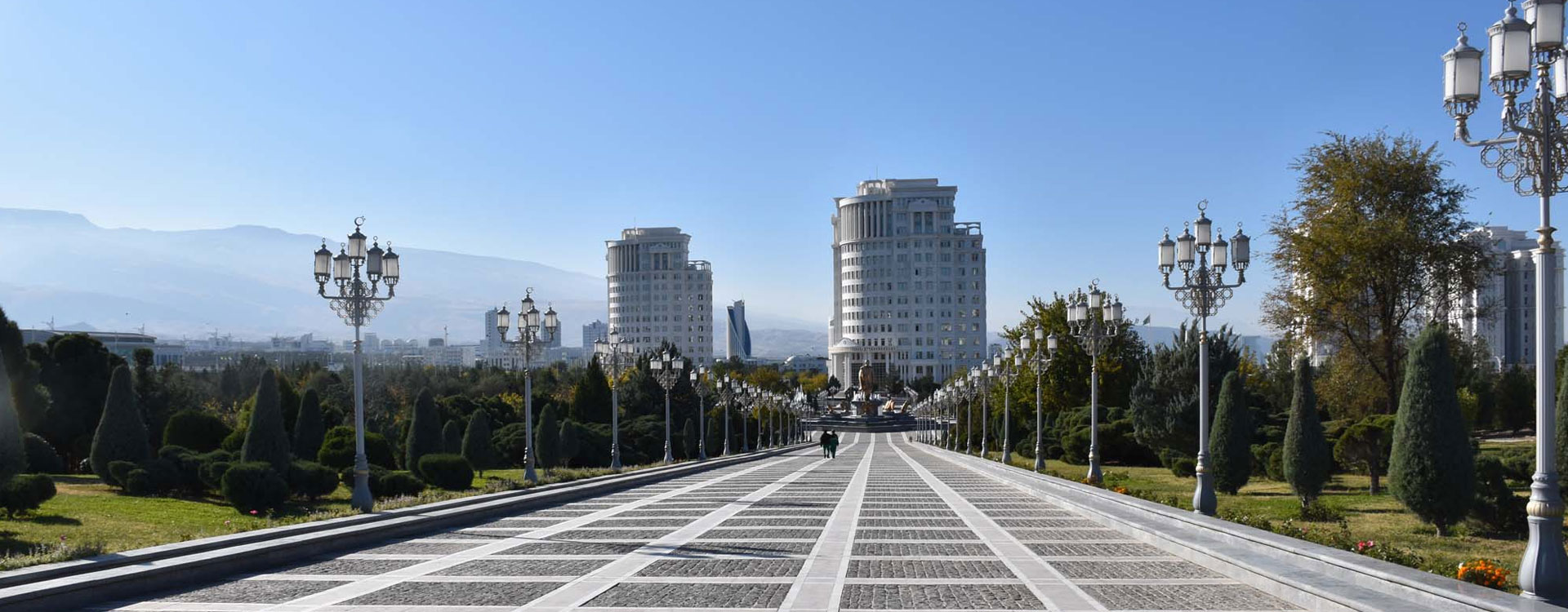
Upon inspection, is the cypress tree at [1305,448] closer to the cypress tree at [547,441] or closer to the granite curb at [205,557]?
the granite curb at [205,557]

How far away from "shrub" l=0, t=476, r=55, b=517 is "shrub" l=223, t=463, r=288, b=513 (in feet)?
12.7

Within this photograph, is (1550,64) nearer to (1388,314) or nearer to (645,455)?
(1388,314)

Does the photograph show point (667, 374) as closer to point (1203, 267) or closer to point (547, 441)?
point (547, 441)

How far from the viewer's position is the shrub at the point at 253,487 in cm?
2517

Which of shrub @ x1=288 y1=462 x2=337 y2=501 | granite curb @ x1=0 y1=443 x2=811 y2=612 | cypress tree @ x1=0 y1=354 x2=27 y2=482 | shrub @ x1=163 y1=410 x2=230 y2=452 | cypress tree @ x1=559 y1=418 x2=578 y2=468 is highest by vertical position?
cypress tree @ x1=0 y1=354 x2=27 y2=482

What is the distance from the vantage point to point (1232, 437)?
27234 millimetres

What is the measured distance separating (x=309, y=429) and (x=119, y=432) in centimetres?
678

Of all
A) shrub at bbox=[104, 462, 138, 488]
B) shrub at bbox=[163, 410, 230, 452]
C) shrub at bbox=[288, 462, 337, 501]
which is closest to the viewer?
shrub at bbox=[104, 462, 138, 488]

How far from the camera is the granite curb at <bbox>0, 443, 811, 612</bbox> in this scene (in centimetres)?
1012

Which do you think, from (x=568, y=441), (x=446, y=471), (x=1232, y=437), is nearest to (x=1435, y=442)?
(x=1232, y=437)

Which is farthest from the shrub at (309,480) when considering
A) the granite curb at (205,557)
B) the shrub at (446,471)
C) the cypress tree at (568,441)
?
the cypress tree at (568,441)

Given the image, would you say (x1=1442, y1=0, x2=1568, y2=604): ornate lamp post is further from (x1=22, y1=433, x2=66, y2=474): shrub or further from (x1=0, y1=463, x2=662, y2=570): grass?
(x1=22, y1=433, x2=66, y2=474): shrub

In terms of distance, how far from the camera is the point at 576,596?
10.6m

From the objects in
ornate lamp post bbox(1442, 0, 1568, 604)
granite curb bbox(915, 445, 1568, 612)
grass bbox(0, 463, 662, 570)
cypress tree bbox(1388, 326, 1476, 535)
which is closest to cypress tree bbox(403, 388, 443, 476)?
grass bbox(0, 463, 662, 570)
